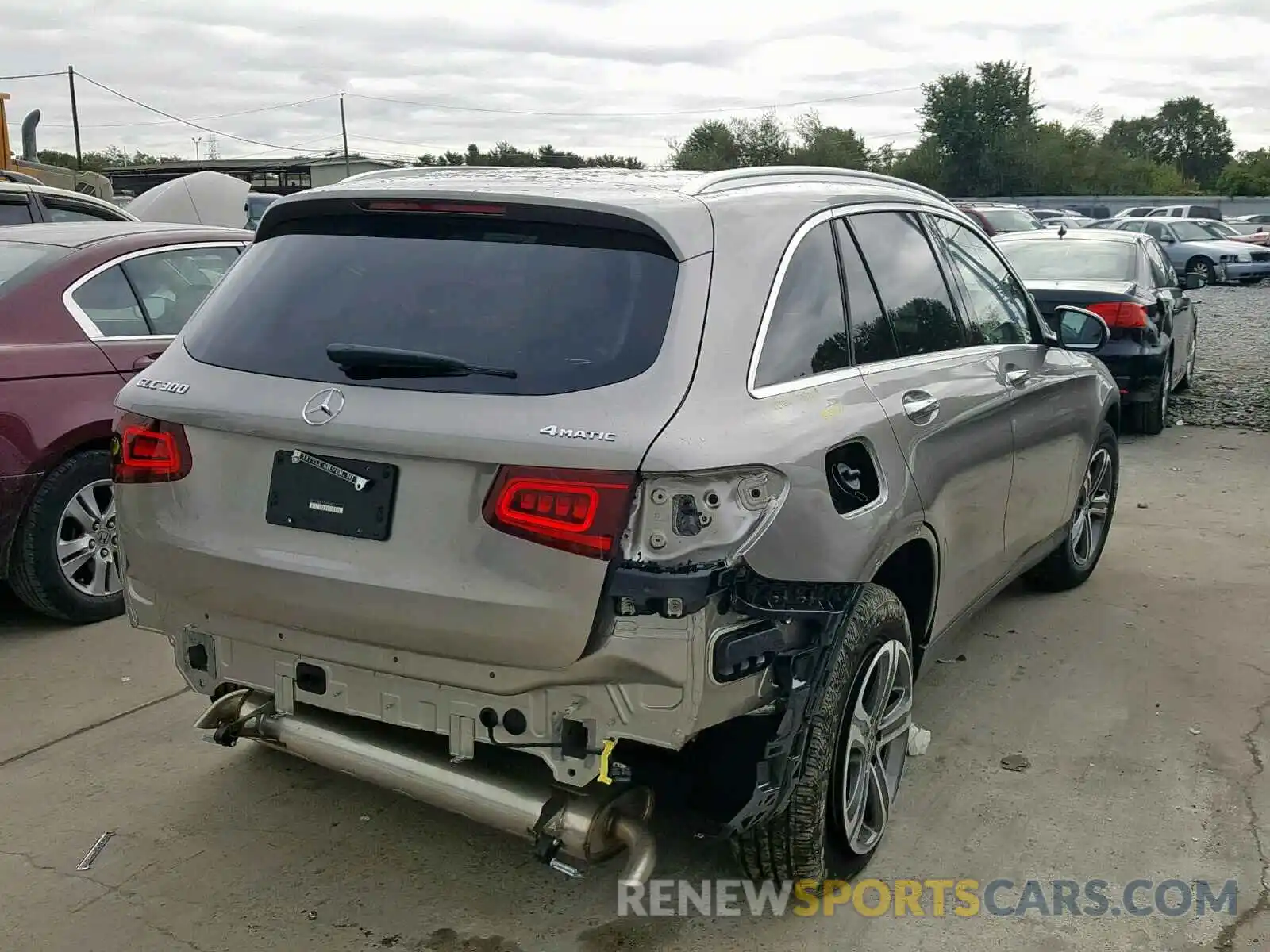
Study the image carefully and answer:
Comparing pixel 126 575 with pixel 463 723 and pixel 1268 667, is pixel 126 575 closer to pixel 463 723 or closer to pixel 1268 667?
pixel 463 723

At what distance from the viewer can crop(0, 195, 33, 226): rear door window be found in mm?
7843

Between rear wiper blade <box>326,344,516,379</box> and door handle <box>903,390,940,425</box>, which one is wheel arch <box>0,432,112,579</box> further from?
door handle <box>903,390,940,425</box>

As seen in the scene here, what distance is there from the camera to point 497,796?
2.80 meters

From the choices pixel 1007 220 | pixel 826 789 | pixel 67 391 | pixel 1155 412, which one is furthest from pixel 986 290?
pixel 1007 220

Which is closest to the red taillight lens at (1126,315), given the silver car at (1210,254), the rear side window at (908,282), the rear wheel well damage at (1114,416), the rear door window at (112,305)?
the rear wheel well damage at (1114,416)

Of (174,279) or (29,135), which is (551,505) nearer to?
(174,279)

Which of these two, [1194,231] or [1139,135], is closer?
[1194,231]

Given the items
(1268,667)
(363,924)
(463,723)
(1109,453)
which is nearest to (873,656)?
(463,723)

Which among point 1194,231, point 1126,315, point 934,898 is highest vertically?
point 1194,231

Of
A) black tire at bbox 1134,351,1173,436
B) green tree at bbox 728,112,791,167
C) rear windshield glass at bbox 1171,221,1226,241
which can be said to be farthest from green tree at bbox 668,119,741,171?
black tire at bbox 1134,351,1173,436

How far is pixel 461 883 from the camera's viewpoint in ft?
10.7

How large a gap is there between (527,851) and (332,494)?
1.27 meters

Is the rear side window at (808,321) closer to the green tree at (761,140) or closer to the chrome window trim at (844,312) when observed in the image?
the chrome window trim at (844,312)

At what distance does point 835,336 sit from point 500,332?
1002mm
